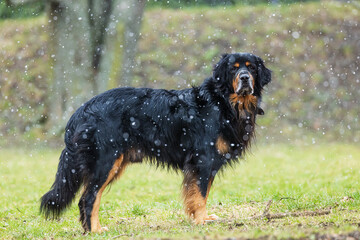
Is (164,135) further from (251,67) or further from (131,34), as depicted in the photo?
(131,34)

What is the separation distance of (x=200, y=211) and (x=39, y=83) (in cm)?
1230

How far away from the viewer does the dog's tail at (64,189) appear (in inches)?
226

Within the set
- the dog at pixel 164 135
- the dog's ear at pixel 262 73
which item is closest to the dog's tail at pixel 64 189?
the dog at pixel 164 135

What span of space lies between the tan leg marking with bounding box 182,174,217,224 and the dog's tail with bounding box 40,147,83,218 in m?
1.25

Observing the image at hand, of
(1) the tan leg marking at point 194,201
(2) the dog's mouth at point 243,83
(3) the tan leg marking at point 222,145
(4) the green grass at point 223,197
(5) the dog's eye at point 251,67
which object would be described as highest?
(5) the dog's eye at point 251,67

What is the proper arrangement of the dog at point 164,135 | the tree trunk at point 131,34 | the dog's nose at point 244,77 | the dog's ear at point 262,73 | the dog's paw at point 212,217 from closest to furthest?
the dog at point 164,135, the dog's nose at point 244,77, the dog's paw at point 212,217, the dog's ear at point 262,73, the tree trunk at point 131,34

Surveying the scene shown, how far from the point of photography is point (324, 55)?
17.0 metres

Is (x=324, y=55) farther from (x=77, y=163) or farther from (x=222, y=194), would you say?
(x=77, y=163)

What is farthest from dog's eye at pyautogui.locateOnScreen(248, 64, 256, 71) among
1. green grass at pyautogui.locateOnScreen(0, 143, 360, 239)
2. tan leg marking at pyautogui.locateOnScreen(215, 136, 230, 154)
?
green grass at pyautogui.locateOnScreen(0, 143, 360, 239)

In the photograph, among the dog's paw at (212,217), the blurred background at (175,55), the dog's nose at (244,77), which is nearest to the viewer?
the dog's nose at (244,77)

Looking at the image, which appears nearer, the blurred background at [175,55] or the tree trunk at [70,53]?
the tree trunk at [70,53]

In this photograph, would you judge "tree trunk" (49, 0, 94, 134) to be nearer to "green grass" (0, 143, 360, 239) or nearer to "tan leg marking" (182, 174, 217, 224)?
"green grass" (0, 143, 360, 239)

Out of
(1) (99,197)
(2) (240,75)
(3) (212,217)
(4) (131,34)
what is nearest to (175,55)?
(4) (131,34)

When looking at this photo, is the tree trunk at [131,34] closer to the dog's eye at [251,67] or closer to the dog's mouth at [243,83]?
the dog's eye at [251,67]
